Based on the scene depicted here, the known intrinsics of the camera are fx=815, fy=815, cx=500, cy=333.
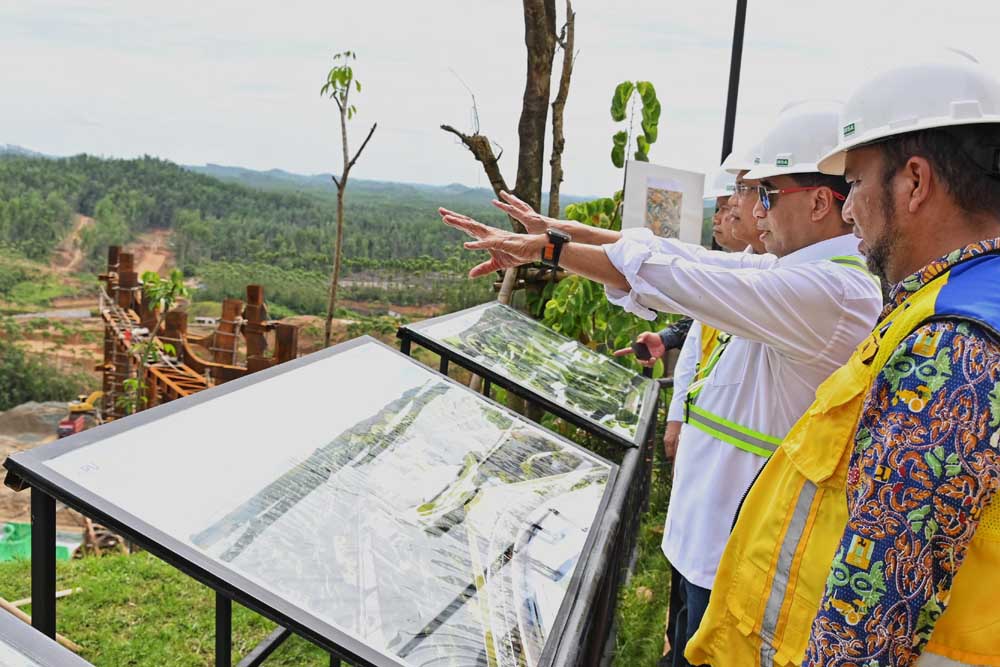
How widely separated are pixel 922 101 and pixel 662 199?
3724mm

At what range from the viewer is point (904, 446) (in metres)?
0.89

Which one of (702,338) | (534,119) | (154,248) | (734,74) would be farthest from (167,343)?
(154,248)

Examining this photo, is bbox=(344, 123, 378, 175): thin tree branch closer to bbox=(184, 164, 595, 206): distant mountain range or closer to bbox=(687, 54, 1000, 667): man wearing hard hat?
bbox=(687, 54, 1000, 667): man wearing hard hat

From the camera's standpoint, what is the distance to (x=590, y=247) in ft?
6.34

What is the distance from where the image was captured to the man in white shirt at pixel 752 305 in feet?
5.48

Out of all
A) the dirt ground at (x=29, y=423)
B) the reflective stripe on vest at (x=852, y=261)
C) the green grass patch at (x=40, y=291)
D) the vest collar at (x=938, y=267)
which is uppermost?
the vest collar at (x=938, y=267)

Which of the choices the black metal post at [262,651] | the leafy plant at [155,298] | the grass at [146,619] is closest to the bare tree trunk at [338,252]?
the leafy plant at [155,298]

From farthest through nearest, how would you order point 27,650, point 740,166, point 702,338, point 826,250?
point 702,338 → point 740,166 → point 826,250 → point 27,650

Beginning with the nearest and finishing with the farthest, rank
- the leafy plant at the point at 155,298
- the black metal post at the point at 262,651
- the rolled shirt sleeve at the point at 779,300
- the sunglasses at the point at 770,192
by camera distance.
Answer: the rolled shirt sleeve at the point at 779,300 → the sunglasses at the point at 770,192 → the black metal post at the point at 262,651 → the leafy plant at the point at 155,298

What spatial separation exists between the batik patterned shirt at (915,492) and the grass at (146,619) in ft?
8.42

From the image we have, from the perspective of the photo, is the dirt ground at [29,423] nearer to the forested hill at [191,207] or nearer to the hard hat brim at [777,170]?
the forested hill at [191,207]

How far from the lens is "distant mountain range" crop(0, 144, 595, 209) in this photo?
1240 inches

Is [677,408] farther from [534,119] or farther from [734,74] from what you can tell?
[734,74]

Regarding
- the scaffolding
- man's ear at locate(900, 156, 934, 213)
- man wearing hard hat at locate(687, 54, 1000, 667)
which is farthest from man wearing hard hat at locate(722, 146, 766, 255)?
the scaffolding
